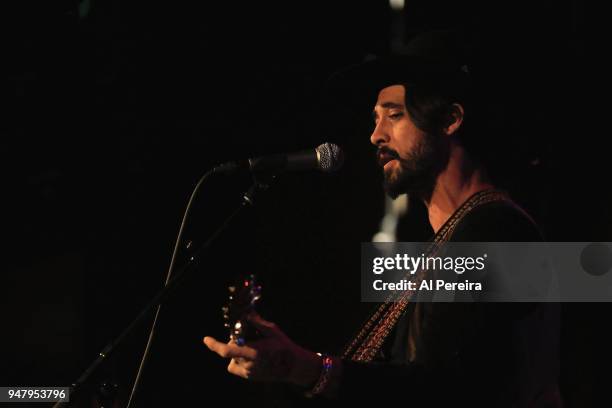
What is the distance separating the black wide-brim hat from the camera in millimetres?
2795

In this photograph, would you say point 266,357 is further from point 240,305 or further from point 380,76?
point 380,76

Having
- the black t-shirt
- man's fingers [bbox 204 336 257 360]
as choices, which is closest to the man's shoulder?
the black t-shirt

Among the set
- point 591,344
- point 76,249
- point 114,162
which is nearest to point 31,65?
point 114,162

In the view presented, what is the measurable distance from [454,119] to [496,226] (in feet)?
1.82

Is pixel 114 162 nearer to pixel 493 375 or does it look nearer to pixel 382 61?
pixel 382 61

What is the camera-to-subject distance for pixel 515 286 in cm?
243

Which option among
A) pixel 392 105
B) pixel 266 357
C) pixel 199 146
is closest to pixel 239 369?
pixel 266 357

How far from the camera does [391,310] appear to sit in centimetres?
277

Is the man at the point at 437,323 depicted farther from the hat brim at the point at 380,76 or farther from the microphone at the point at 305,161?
the microphone at the point at 305,161

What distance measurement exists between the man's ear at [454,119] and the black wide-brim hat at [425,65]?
10 centimetres

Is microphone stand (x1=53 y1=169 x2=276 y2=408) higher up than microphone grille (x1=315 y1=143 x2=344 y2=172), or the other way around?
microphone grille (x1=315 y1=143 x2=344 y2=172)

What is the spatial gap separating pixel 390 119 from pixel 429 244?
0.55 m

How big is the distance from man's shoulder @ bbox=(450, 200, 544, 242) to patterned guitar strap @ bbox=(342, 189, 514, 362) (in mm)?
47

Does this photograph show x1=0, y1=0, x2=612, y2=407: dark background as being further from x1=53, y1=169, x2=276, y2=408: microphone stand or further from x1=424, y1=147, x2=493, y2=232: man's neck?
x1=53, y1=169, x2=276, y2=408: microphone stand
